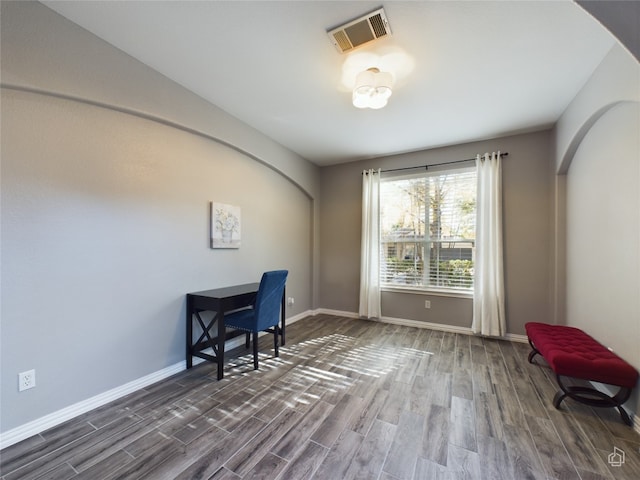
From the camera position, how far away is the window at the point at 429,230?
3.91 metres

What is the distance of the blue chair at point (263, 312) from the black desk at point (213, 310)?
0.17m

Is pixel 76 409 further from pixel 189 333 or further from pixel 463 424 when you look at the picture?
pixel 463 424

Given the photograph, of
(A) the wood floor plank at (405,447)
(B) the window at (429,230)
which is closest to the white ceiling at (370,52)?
(B) the window at (429,230)

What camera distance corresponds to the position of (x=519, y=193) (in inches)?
141

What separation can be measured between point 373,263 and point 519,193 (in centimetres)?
223

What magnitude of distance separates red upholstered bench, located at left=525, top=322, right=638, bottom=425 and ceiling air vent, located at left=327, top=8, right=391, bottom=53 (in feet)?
8.99

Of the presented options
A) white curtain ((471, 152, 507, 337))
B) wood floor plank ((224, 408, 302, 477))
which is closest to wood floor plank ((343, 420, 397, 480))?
wood floor plank ((224, 408, 302, 477))

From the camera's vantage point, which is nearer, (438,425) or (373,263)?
(438,425)

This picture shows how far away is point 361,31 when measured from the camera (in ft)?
6.07

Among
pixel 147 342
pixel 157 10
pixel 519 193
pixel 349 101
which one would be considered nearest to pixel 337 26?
pixel 349 101

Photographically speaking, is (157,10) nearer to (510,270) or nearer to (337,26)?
(337,26)

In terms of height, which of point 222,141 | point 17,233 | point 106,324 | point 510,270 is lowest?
point 106,324

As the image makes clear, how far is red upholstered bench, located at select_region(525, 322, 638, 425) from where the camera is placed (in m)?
1.83

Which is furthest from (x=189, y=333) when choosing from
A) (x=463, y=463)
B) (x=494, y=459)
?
(x=494, y=459)
